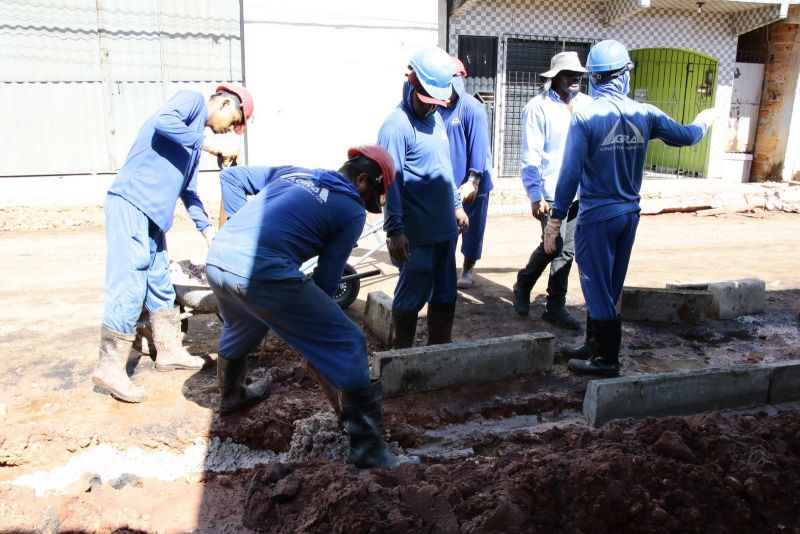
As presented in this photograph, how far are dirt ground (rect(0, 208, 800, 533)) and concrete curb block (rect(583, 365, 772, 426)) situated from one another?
12 centimetres

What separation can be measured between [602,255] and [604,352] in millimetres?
677

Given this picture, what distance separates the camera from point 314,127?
38.6ft

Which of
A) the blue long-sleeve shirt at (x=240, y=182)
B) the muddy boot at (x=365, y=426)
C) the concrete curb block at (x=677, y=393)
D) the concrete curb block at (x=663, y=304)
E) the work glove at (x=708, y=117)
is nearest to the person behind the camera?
the muddy boot at (x=365, y=426)

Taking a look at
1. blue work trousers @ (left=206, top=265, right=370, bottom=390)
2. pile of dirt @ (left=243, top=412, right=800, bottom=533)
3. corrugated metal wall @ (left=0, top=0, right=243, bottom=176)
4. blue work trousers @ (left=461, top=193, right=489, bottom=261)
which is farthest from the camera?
corrugated metal wall @ (left=0, top=0, right=243, bottom=176)

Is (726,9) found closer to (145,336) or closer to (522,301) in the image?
(522,301)

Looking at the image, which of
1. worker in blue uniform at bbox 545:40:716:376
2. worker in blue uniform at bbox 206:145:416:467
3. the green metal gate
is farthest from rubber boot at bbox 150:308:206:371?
the green metal gate

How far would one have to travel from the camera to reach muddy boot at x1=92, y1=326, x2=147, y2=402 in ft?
13.5

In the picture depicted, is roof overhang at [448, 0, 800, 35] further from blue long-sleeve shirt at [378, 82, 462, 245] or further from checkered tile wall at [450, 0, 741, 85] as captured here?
blue long-sleeve shirt at [378, 82, 462, 245]

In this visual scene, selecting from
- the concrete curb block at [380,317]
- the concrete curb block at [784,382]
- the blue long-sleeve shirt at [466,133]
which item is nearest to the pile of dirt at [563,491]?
the concrete curb block at [784,382]

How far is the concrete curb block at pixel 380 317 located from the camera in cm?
518

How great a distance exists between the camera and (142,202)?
416 centimetres

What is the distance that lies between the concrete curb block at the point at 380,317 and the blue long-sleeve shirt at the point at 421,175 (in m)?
0.87

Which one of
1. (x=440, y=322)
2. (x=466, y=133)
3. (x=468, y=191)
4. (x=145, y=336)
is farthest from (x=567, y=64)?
(x=145, y=336)

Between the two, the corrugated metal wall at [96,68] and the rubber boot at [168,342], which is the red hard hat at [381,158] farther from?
the corrugated metal wall at [96,68]
